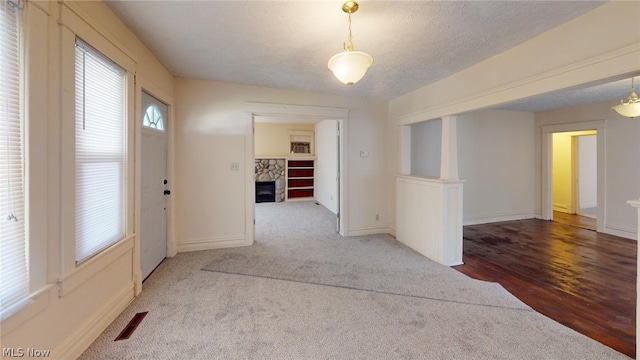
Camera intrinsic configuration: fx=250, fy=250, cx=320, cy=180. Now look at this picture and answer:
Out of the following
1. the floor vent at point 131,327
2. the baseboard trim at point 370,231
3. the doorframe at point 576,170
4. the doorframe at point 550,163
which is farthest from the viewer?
the doorframe at point 576,170

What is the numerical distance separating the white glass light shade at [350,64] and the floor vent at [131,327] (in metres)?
2.45

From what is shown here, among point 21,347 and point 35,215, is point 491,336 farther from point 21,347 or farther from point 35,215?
point 35,215

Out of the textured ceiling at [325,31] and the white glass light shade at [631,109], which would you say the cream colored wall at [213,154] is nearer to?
the textured ceiling at [325,31]

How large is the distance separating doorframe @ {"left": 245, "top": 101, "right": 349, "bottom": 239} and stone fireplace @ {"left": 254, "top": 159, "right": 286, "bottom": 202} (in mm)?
4007

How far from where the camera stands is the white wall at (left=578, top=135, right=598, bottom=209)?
6.32 metres

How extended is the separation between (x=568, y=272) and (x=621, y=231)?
2685mm

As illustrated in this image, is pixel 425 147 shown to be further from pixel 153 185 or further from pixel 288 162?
pixel 153 185

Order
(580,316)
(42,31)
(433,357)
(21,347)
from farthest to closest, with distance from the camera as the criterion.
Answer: (580,316) → (433,357) → (42,31) → (21,347)

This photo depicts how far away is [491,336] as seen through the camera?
184cm

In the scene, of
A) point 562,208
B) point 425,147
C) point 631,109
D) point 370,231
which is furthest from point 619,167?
point 370,231

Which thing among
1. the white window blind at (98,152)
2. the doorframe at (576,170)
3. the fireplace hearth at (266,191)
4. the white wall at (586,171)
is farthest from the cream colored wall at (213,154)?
the white wall at (586,171)

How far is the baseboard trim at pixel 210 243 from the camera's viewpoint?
3553mm

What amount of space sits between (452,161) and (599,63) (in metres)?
1.59

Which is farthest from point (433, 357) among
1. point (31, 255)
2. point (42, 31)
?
point (42, 31)
